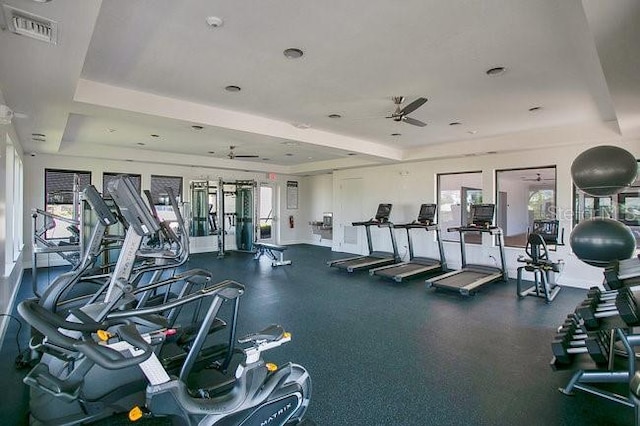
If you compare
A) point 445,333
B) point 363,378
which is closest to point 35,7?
point 363,378

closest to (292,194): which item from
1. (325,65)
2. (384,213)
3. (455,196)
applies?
(384,213)

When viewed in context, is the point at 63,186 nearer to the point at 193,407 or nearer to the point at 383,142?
the point at 383,142

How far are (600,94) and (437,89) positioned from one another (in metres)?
1.94

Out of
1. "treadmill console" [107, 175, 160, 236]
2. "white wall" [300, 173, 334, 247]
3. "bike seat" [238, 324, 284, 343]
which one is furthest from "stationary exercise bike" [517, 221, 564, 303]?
"white wall" [300, 173, 334, 247]

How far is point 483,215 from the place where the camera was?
607 cm

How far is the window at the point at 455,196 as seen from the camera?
7.76 m

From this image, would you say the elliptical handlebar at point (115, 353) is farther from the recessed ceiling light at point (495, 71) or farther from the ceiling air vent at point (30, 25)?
the recessed ceiling light at point (495, 71)

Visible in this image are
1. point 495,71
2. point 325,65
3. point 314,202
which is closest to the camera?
point 325,65

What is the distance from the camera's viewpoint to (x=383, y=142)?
272 inches

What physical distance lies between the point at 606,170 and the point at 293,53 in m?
2.87

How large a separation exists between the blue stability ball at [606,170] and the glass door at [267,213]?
8509 mm

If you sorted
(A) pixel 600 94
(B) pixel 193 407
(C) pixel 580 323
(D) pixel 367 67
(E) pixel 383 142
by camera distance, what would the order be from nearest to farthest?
(B) pixel 193 407, (C) pixel 580 323, (D) pixel 367 67, (A) pixel 600 94, (E) pixel 383 142

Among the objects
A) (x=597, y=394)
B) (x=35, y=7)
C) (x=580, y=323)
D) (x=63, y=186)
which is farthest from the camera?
(x=63, y=186)

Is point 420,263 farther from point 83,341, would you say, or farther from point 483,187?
point 83,341
